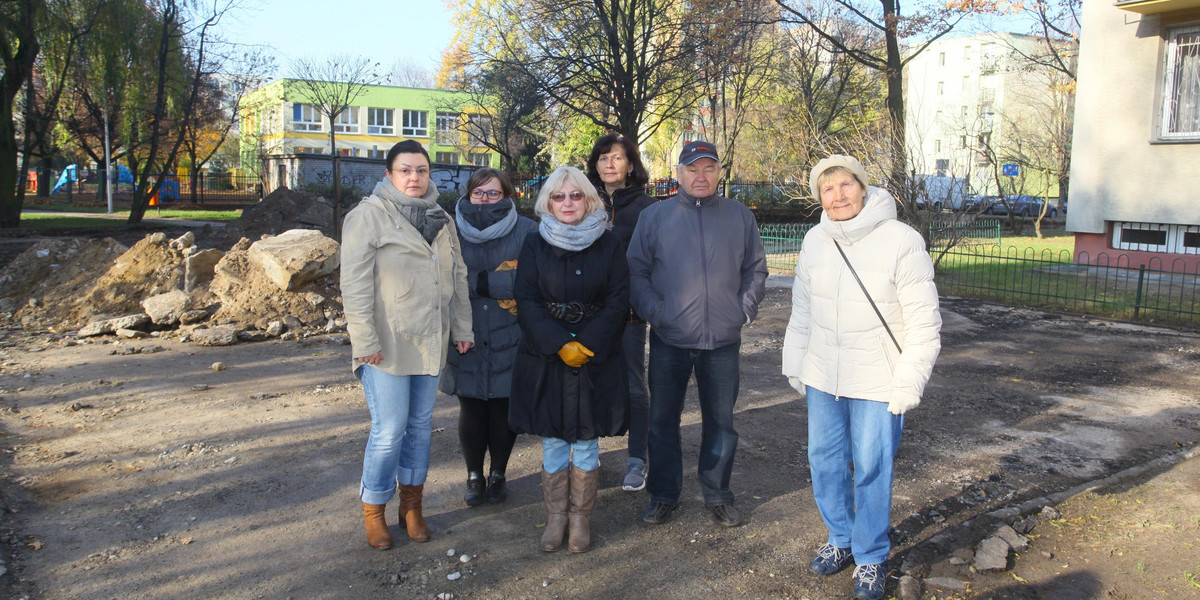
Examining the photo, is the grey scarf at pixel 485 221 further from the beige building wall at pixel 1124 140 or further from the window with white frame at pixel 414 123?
the window with white frame at pixel 414 123

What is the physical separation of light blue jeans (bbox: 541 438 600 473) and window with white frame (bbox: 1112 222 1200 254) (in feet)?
46.7

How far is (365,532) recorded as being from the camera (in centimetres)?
407

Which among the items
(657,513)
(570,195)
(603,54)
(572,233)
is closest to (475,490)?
(657,513)

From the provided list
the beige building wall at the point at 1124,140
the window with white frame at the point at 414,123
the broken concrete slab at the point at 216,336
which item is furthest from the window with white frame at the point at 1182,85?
the window with white frame at the point at 414,123

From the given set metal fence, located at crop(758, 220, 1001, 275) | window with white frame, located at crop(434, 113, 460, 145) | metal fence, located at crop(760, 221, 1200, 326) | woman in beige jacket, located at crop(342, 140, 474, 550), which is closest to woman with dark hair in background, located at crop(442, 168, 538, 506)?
woman in beige jacket, located at crop(342, 140, 474, 550)

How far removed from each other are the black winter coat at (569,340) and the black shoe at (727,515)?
76 cm

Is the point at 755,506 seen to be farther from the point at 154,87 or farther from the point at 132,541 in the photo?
the point at 154,87

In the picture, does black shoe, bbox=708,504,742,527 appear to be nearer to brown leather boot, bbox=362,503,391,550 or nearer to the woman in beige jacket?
the woman in beige jacket

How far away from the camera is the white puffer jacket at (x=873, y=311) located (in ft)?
10.6

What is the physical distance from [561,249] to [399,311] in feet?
2.69

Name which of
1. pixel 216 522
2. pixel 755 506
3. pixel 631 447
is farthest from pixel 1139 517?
pixel 216 522

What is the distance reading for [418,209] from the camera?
153 inches

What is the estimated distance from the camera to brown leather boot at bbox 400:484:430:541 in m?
3.98

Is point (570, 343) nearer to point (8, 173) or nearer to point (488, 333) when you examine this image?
point (488, 333)
